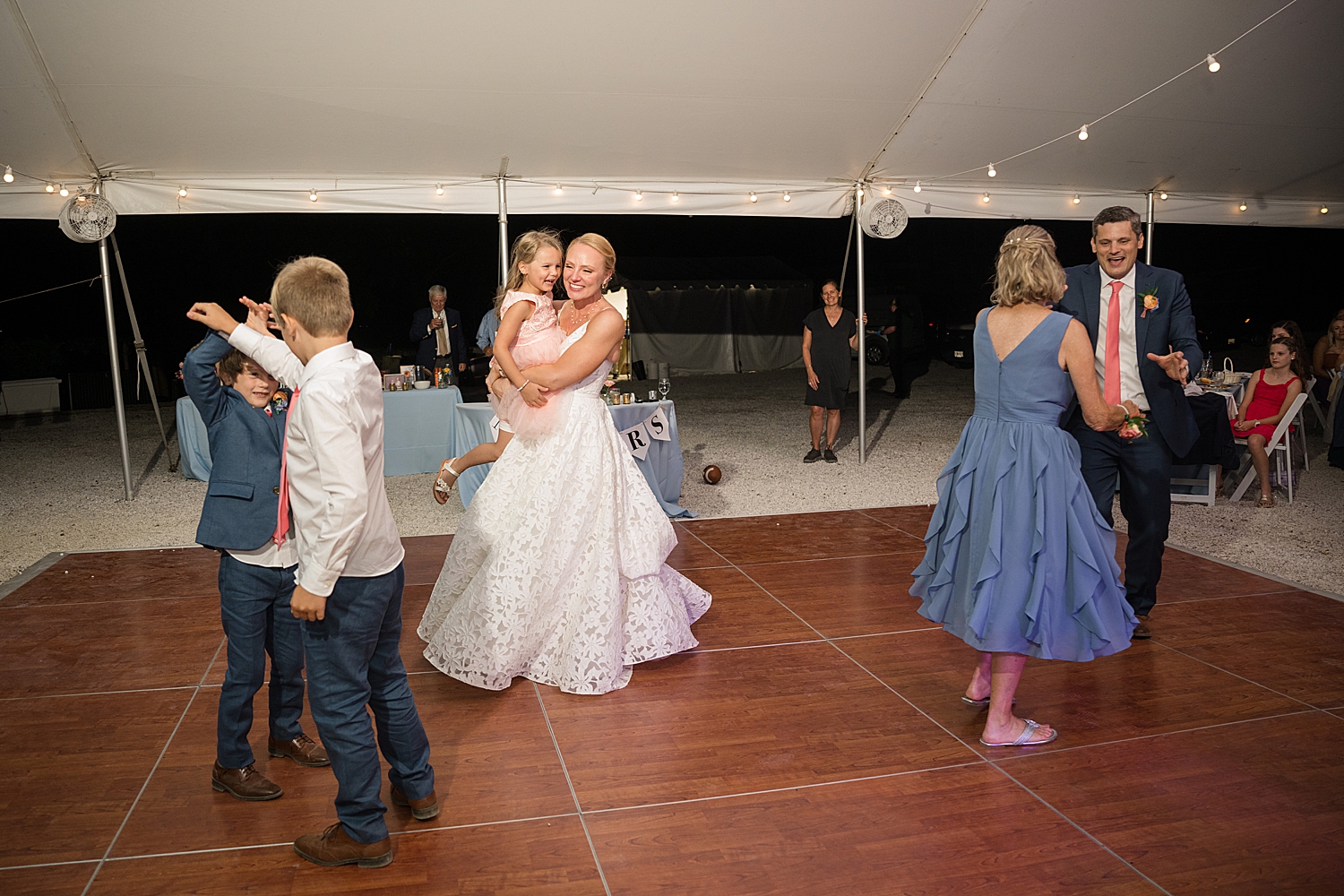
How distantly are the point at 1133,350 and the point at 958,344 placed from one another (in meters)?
15.2

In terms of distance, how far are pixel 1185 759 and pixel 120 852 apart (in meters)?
3.02

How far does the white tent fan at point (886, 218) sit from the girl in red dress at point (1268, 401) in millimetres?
2935

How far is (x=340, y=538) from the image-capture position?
2.10 m

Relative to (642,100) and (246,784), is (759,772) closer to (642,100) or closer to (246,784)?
(246,784)

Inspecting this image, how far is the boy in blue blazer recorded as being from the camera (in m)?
2.53

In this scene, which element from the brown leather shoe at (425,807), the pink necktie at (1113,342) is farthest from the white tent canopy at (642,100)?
the brown leather shoe at (425,807)

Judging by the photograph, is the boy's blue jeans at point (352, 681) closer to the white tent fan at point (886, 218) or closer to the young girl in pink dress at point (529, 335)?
the young girl in pink dress at point (529, 335)

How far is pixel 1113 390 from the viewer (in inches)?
144

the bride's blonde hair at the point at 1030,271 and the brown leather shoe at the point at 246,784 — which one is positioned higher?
the bride's blonde hair at the point at 1030,271

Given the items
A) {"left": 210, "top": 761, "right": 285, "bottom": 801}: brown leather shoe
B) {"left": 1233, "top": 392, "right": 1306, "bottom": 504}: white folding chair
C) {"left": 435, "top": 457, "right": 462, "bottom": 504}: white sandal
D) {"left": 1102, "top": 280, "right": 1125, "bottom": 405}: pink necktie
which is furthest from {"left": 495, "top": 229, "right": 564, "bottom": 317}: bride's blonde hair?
{"left": 1233, "top": 392, "right": 1306, "bottom": 504}: white folding chair

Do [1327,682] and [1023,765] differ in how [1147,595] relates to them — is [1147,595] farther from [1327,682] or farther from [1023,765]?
[1023,765]

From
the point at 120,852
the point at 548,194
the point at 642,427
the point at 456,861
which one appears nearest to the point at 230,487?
the point at 120,852

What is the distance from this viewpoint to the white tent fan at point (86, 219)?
6.55 m

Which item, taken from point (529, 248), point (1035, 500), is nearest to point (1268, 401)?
point (1035, 500)
